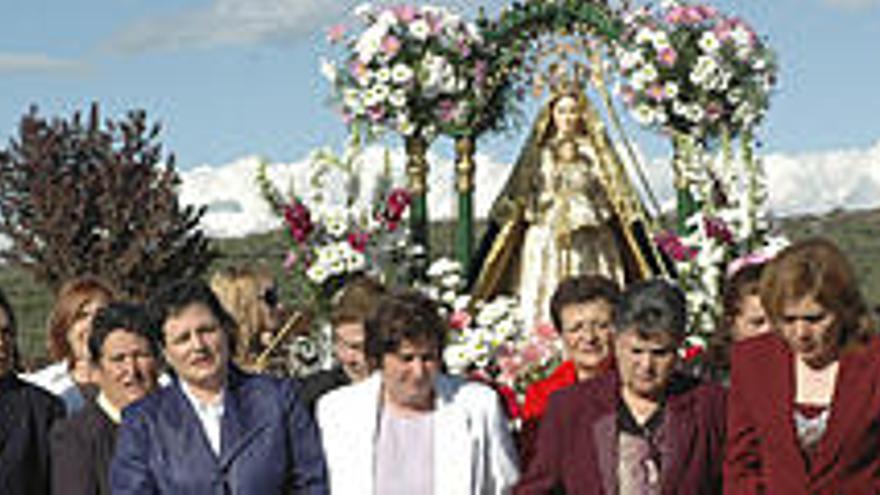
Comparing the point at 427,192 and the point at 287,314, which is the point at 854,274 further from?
the point at 427,192

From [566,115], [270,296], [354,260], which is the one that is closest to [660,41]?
[566,115]

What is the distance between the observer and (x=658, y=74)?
11242 millimetres

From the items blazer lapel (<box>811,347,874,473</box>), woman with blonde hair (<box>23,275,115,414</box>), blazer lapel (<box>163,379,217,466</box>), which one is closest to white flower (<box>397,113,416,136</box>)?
woman with blonde hair (<box>23,275,115,414</box>)

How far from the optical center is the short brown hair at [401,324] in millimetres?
5473

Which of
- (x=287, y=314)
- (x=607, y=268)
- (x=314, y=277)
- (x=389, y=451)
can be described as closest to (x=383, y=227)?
(x=314, y=277)

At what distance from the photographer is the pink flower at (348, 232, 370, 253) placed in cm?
963

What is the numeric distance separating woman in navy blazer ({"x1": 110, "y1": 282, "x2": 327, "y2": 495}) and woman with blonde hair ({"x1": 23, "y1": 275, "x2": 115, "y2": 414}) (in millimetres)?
1357

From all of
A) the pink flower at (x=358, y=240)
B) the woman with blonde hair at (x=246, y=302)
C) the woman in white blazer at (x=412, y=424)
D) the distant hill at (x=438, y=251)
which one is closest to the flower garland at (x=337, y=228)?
the pink flower at (x=358, y=240)

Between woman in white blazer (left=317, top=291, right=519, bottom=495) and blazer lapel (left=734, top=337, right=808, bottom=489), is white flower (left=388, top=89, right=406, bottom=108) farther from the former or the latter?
blazer lapel (left=734, top=337, right=808, bottom=489)

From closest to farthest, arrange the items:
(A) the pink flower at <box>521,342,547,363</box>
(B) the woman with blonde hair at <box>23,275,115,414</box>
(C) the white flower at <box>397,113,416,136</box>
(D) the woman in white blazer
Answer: (D) the woman in white blazer
(B) the woman with blonde hair at <box>23,275,115,414</box>
(A) the pink flower at <box>521,342,547,363</box>
(C) the white flower at <box>397,113,416,136</box>

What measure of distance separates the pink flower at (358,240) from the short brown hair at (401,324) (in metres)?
4.01

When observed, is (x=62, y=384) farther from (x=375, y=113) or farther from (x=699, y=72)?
(x=699, y=72)

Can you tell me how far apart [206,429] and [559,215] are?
7.39 meters

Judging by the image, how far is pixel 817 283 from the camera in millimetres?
4973
